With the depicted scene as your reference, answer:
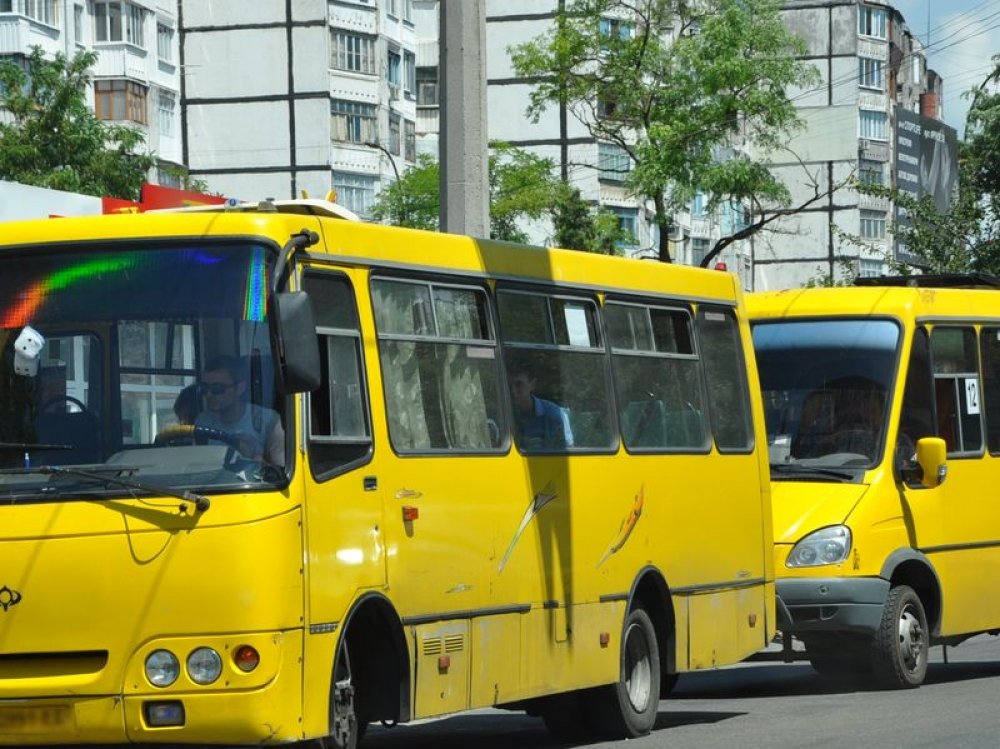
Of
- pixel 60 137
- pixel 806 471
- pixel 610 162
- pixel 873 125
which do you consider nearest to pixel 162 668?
pixel 806 471

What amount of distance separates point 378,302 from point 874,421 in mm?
6717

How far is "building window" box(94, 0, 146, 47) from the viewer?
62188 mm

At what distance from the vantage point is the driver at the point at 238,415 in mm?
8828

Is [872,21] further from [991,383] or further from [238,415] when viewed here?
[238,415]

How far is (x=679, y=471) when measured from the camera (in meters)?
13.3

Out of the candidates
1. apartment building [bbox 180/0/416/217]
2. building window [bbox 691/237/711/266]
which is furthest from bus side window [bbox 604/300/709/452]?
building window [bbox 691/237/711/266]

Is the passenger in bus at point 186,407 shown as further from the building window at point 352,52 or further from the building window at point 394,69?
the building window at point 394,69

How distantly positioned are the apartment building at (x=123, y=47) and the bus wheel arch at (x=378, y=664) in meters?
47.4

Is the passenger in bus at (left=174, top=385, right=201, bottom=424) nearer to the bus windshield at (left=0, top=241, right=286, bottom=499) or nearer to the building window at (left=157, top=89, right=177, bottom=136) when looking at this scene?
the bus windshield at (left=0, top=241, right=286, bottom=499)

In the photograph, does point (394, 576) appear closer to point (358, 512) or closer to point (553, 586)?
point (358, 512)

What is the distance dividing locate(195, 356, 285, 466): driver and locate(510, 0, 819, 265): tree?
94.6ft

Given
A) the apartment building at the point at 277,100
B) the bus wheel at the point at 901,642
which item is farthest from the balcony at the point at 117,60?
the bus wheel at the point at 901,642

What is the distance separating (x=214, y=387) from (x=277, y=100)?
61103mm

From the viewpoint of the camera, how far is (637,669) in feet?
42.1
